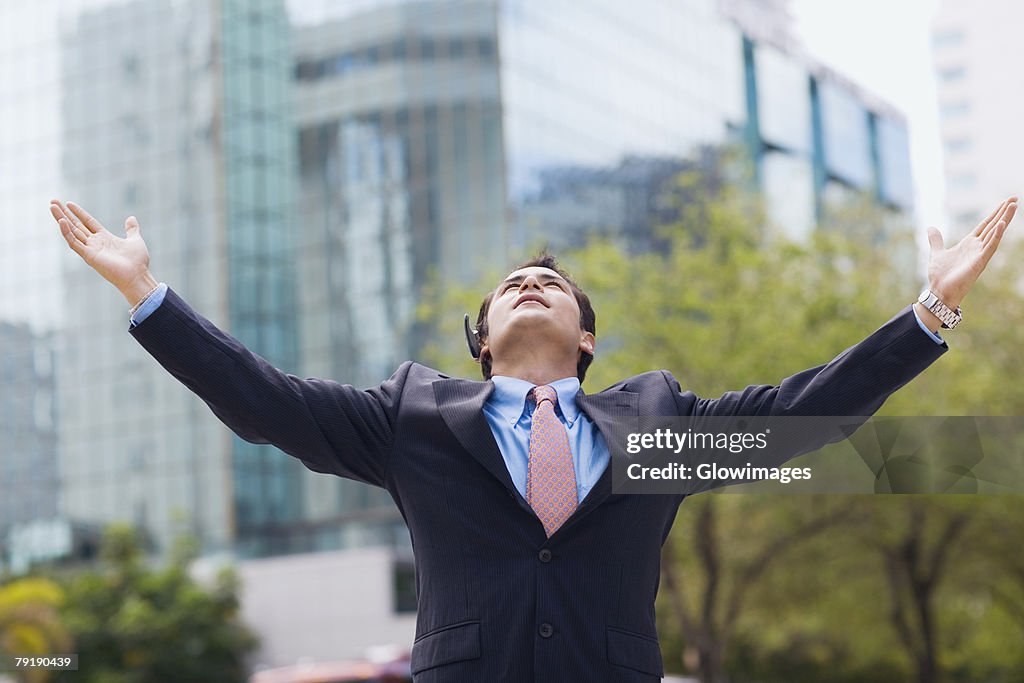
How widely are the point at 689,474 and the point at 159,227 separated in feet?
146

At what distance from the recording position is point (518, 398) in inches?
145

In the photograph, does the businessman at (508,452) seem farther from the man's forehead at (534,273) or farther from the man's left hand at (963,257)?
the man's forehead at (534,273)

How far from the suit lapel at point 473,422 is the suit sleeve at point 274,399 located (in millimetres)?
144

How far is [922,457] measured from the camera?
152 inches

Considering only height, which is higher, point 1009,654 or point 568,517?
point 568,517

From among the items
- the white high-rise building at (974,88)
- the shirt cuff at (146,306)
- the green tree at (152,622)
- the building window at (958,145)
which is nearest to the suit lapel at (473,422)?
the shirt cuff at (146,306)

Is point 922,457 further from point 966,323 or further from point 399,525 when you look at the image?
point 399,525

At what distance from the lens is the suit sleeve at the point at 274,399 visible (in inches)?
128

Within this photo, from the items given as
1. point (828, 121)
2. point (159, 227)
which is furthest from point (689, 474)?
point (828, 121)

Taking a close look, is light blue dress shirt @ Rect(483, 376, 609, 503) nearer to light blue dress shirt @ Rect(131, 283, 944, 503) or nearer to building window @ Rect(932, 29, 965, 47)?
light blue dress shirt @ Rect(131, 283, 944, 503)

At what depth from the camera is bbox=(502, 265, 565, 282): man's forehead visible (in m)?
3.97

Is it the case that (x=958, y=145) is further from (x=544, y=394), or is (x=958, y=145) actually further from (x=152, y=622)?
(x=544, y=394)

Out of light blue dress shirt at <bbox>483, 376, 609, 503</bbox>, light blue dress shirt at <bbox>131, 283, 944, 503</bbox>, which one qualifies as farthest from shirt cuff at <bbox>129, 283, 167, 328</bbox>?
light blue dress shirt at <bbox>483, 376, 609, 503</bbox>

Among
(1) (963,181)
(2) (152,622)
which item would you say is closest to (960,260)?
(2) (152,622)
